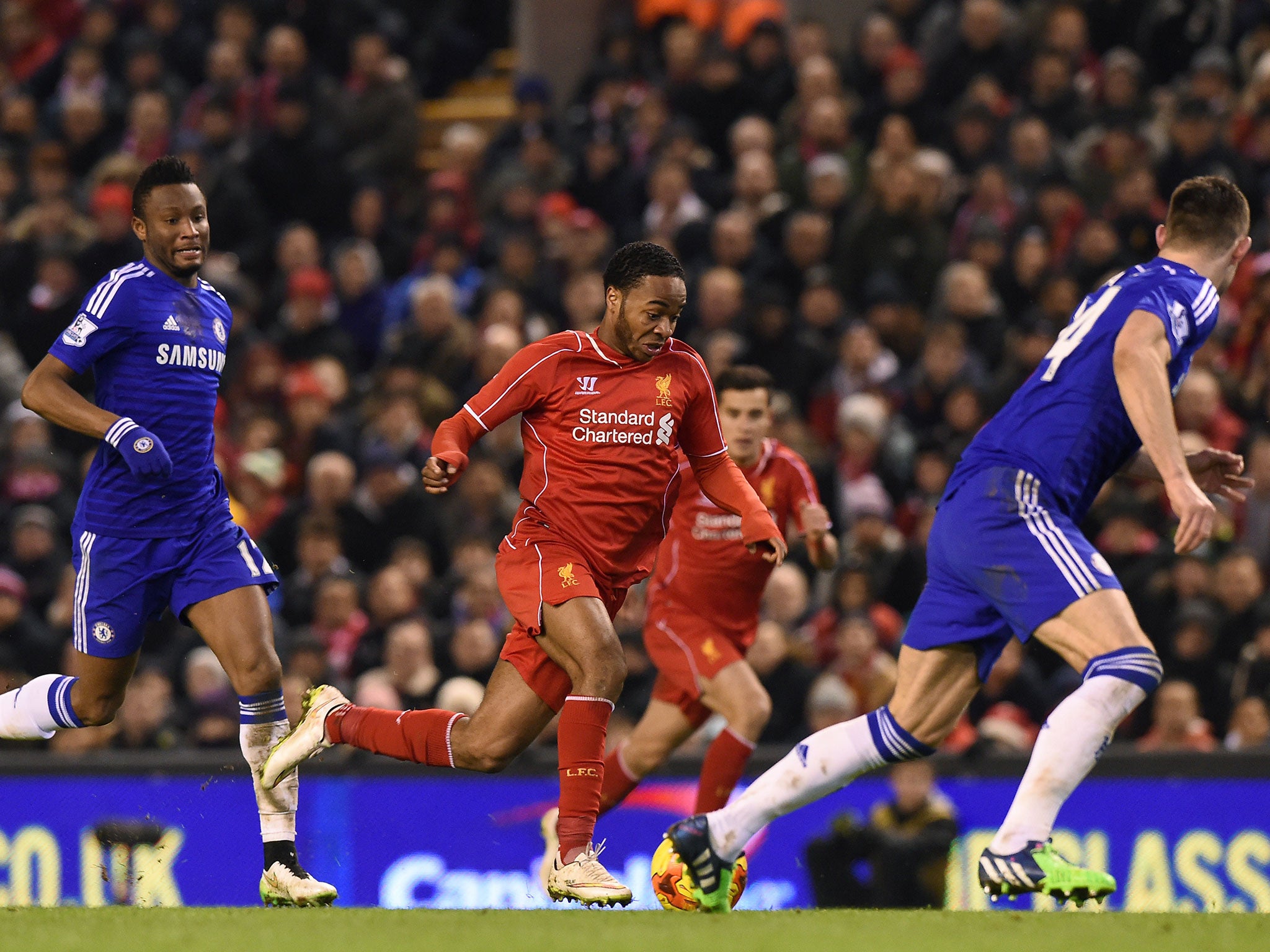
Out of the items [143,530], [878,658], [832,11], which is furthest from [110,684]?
[832,11]

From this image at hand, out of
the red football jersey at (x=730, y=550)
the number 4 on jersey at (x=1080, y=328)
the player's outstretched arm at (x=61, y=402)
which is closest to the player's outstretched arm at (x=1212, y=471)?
the number 4 on jersey at (x=1080, y=328)

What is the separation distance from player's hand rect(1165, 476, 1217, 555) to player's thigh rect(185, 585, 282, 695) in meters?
3.29

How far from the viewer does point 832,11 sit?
15.6 meters

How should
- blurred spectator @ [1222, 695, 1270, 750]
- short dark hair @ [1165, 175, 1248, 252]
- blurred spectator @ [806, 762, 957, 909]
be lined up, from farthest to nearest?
blurred spectator @ [1222, 695, 1270, 750] < blurred spectator @ [806, 762, 957, 909] < short dark hair @ [1165, 175, 1248, 252]

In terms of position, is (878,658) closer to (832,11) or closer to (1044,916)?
(1044,916)

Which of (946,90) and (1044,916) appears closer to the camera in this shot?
(1044,916)

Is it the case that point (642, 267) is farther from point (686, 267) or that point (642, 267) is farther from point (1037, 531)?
point (686, 267)

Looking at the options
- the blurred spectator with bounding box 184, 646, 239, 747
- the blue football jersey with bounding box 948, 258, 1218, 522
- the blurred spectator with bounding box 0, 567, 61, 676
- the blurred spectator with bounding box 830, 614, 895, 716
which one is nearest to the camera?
the blue football jersey with bounding box 948, 258, 1218, 522

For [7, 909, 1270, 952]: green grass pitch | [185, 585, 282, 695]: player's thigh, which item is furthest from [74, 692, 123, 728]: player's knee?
[7, 909, 1270, 952]: green grass pitch

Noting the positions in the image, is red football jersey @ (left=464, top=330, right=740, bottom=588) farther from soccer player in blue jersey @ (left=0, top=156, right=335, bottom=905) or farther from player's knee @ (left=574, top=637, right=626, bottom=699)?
soccer player in blue jersey @ (left=0, top=156, right=335, bottom=905)

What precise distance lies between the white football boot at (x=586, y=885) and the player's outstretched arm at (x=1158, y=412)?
7.27 ft

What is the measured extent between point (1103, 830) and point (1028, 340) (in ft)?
11.4

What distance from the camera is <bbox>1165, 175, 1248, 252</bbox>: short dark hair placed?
19.9 ft

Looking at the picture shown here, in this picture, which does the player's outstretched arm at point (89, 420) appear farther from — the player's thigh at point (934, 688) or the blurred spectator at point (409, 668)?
the blurred spectator at point (409, 668)
